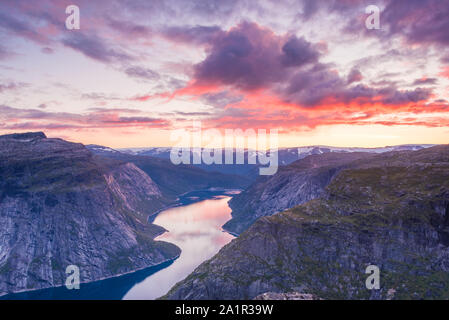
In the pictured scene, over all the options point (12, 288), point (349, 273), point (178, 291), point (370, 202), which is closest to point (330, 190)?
point (370, 202)

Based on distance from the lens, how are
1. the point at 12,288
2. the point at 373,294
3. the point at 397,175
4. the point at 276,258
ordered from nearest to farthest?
the point at 373,294 < the point at 276,258 < the point at 397,175 < the point at 12,288
